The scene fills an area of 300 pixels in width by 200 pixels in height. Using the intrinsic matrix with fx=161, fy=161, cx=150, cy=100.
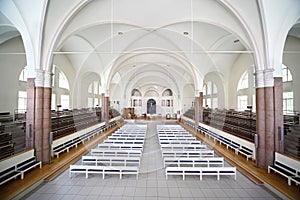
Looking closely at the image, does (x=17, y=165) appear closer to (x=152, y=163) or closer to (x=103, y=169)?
(x=103, y=169)

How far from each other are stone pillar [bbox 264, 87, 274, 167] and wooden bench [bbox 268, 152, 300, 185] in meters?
0.18

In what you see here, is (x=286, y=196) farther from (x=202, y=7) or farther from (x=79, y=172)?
(x=202, y=7)

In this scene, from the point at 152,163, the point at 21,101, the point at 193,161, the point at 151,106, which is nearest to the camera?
the point at 193,161

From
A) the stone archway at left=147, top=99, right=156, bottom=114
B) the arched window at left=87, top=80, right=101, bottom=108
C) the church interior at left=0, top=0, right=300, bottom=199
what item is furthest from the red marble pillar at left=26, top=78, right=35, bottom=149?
the stone archway at left=147, top=99, right=156, bottom=114

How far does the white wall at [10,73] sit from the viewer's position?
1068cm

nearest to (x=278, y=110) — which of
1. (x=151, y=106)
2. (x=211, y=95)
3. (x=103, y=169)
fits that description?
(x=103, y=169)

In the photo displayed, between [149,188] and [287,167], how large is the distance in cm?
459

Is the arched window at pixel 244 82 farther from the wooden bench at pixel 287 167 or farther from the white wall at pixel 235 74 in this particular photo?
the wooden bench at pixel 287 167

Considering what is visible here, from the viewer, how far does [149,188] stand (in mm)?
4805

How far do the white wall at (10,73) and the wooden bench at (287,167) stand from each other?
15.0 m

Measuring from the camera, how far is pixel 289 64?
10.9m

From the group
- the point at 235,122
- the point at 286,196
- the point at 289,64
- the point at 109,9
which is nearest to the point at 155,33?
the point at 109,9

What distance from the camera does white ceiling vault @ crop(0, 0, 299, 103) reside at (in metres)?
6.15

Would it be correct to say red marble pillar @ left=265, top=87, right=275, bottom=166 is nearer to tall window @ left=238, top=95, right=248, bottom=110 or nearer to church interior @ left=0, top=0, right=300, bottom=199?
church interior @ left=0, top=0, right=300, bottom=199
